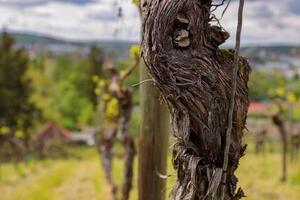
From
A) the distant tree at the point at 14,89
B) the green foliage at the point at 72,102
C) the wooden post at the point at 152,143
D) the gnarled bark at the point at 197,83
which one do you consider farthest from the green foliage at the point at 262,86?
the green foliage at the point at 72,102

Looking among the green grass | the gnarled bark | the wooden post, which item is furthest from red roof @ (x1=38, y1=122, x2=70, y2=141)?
the gnarled bark

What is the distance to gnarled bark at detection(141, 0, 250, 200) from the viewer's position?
7.51 ft

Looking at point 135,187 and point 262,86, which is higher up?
point 135,187

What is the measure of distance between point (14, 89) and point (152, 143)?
37607 mm

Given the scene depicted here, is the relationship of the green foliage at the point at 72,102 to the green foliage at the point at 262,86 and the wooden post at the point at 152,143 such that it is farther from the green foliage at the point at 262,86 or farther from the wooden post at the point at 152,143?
the wooden post at the point at 152,143

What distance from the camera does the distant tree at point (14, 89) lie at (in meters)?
38.9

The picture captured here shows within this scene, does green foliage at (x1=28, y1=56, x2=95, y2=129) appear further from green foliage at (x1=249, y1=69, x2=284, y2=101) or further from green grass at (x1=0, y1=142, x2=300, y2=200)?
green grass at (x1=0, y1=142, x2=300, y2=200)

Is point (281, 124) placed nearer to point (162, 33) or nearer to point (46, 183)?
point (46, 183)

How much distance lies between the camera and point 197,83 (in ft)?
7.49

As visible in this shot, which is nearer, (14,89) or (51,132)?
(14,89)

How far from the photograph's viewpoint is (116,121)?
30.7 feet

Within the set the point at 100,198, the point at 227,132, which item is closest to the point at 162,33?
the point at 227,132

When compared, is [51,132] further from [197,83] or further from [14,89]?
[197,83]

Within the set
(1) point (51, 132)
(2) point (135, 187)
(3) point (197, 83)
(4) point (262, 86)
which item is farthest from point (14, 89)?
(3) point (197, 83)
